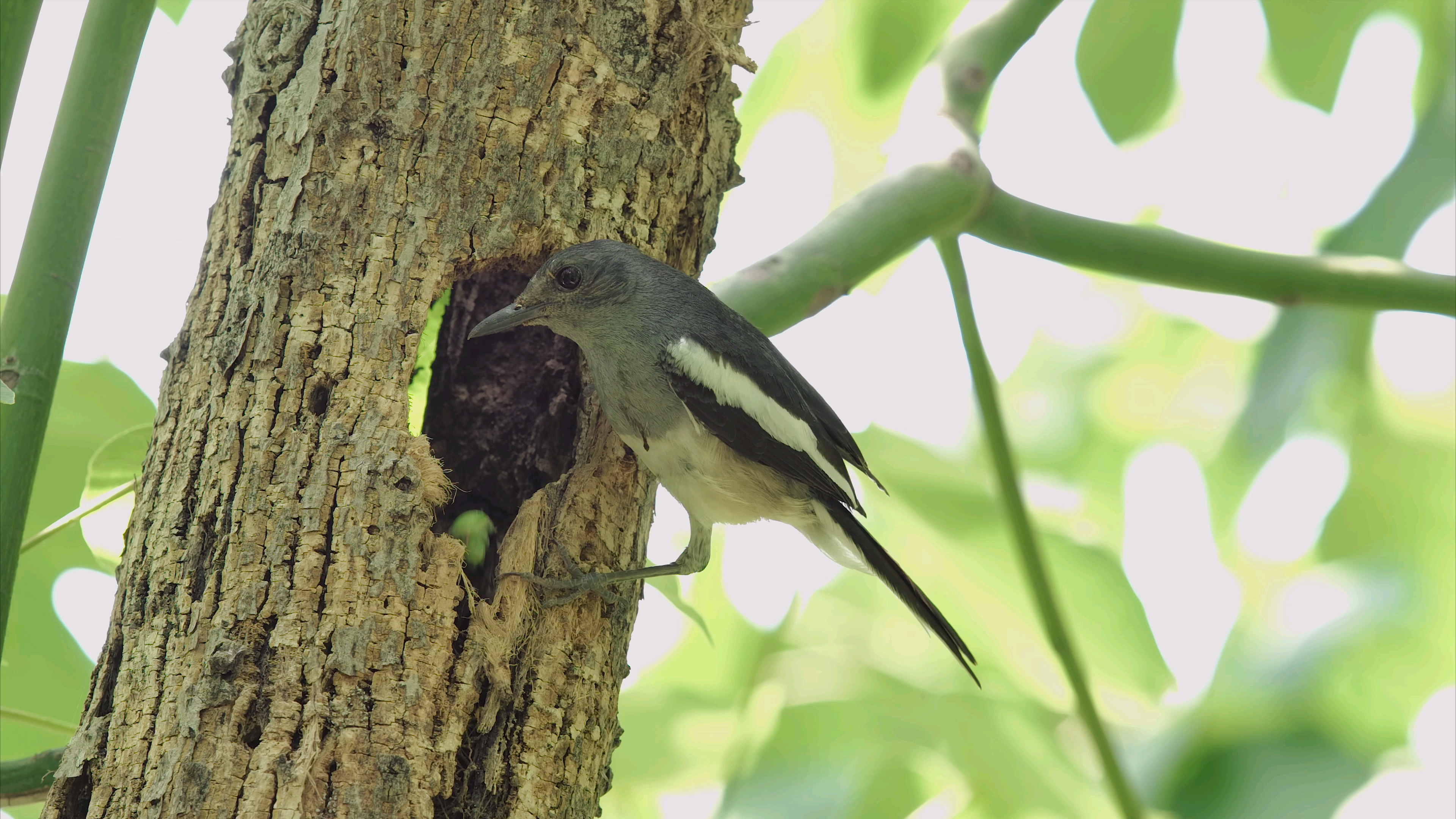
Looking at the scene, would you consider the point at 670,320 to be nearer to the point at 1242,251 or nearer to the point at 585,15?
the point at 585,15

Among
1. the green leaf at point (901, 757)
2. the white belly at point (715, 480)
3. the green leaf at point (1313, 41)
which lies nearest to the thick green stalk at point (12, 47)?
the white belly at point (715, 480)

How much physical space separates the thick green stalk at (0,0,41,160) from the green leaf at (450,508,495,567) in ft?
2.99

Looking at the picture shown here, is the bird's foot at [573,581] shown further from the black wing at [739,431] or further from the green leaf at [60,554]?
the green leaf at [60,554]

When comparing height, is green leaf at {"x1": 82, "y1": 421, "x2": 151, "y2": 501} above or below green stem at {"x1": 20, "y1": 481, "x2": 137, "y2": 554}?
above

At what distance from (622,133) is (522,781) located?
121cm

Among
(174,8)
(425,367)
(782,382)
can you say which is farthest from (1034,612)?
(174,8)

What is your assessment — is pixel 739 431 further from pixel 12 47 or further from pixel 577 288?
pixel 12 47

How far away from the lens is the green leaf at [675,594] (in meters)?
2.14

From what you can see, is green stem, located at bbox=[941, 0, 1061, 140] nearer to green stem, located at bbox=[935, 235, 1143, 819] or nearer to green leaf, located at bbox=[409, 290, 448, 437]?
green stem, located at bbox=[935, 235, 1143, 819]

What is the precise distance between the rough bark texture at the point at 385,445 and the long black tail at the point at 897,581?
19.5 inches

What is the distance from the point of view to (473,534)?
6.73 ft

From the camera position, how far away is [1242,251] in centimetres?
232

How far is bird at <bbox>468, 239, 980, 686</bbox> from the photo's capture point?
7.50 ft

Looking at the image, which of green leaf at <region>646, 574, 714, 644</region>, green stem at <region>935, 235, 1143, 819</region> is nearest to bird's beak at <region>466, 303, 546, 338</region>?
green leaf at <region>646, 574, 714, 644</region>
